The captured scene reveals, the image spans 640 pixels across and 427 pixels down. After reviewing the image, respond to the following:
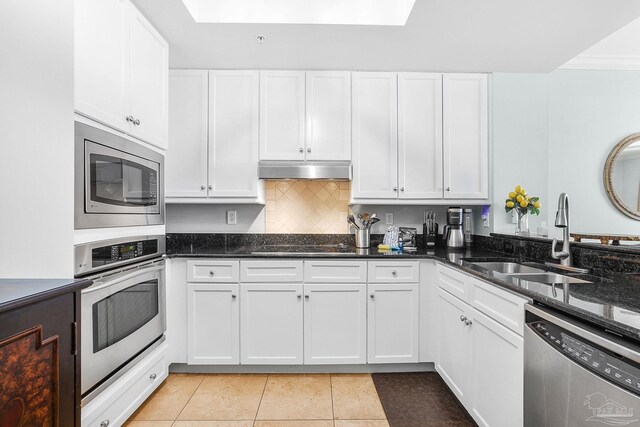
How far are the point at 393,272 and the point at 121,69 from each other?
2.06m

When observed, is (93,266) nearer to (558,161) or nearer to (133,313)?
(133,313)

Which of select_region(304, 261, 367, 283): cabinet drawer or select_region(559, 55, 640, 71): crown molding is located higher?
select_region(559, 55, 640, 71): crown molding

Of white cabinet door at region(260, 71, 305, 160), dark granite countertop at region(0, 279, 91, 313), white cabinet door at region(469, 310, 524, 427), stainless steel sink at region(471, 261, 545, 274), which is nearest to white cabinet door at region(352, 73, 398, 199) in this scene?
white cabinet door at region(260, 71, 305, 160)

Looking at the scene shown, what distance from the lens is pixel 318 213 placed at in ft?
10.1

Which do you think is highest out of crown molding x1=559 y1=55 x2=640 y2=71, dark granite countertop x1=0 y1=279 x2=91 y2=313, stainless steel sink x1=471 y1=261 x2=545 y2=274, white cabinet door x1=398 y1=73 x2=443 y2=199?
crown molding x1=559 y1=55 x2=640 y2=71

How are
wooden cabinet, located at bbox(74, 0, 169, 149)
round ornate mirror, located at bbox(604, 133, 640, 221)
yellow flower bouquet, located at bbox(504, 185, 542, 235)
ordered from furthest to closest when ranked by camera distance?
1. round ornate mirror, located at bbox(604, 133, 640, 221)
2. yellow flower bouquet, located at bbox(504, 185, 542, 235)
3. wooden cabinet, located at bbox(74, 0, 169, 149)

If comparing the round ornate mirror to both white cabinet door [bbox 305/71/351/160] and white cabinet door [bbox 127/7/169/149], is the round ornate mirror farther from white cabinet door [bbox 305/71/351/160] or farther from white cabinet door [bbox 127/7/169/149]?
white cabinet door [bbox 127/7/169/149]

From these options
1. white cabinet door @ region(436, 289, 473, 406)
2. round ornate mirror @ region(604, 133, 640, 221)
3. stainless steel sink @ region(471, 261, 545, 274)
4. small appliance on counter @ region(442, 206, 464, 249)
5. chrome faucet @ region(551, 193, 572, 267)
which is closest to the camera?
chrome faucet @ region(551, 193, 572, 267)

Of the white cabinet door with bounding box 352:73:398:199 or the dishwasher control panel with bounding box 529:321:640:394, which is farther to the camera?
the white cabinet door with bounding box 352:73:398:199

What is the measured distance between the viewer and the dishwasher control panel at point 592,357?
88 centimetres

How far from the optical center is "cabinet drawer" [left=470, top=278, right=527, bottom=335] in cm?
138

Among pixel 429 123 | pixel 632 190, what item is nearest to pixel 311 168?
pixel 429 123

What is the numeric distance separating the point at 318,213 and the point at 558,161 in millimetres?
2300

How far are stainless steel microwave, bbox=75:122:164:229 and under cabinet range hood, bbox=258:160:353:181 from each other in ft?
2.59
